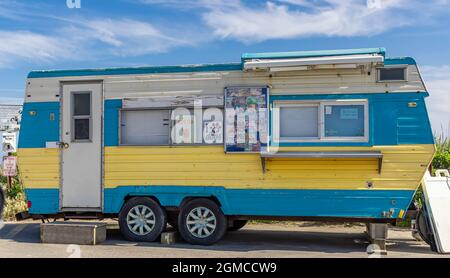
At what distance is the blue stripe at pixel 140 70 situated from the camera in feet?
30.9

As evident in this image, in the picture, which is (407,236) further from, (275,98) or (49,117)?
(49,117)

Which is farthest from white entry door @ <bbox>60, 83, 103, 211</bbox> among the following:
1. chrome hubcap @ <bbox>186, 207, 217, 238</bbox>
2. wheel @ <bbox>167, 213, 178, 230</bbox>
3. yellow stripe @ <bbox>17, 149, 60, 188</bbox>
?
chrome hubcap @ <bbox>186, 207, 217, 238</bbox>

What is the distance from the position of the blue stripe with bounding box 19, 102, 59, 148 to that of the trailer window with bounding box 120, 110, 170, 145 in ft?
4.33

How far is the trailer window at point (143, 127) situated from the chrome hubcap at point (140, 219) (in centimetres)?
123

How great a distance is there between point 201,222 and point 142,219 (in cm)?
111

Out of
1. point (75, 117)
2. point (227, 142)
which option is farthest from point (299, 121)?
point (75, 117)

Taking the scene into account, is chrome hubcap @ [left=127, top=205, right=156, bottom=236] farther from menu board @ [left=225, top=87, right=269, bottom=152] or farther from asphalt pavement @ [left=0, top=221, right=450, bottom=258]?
menu board @ [left=225, top=87, right=269, bottom=152]

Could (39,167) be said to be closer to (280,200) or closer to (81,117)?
(81,117)

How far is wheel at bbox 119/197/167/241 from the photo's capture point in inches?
377

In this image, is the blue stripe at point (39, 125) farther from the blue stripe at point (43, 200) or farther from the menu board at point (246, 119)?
the menu board at point (246, 119)

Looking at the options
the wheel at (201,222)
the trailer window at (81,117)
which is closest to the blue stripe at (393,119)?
the wheel at (201,222)

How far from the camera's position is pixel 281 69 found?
9.09 metres

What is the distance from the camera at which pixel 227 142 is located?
30.5 ft

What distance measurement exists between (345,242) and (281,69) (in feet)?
11.6
